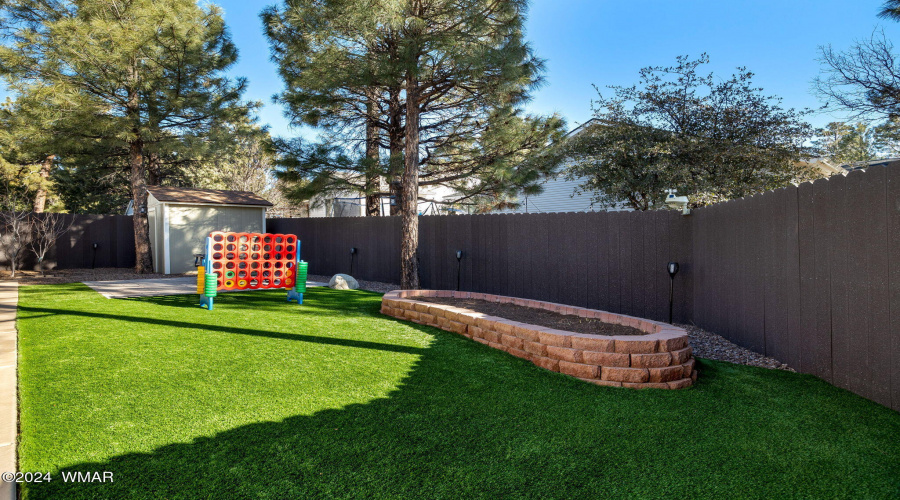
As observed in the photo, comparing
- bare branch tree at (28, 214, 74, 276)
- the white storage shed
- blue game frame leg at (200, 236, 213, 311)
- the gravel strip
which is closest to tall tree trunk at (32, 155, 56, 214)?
bare branch tree at (28, 214, 74, 276)

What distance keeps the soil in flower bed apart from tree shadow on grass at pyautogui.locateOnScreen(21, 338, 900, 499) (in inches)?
40.2

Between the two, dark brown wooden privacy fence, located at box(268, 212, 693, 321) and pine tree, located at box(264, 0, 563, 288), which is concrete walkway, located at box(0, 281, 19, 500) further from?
dark brown wooden privacy fence, located at box(268, 212, 693, 321)

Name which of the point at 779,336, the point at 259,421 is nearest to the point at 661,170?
the point at 779,336

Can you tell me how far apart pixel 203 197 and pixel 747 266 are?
40.5ft

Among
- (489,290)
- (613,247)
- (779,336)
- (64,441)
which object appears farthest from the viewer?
(489,290)

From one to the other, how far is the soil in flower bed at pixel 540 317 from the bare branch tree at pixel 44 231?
1148 centimetres

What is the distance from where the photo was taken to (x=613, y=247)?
6.48 m

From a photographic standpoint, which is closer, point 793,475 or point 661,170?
point 793,475

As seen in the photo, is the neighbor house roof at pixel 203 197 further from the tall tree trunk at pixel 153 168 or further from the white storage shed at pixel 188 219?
the tall tree trunk at pixel 153 168

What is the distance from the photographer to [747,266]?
4590 mm

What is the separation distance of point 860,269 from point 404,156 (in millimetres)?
6977

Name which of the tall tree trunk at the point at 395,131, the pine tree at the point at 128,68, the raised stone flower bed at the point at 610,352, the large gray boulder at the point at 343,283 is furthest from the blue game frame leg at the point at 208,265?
the pine tree at the point at 128,68

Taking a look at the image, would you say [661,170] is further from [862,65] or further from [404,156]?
[404,156]

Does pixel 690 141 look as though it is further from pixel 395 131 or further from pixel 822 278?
pixel 822 278
